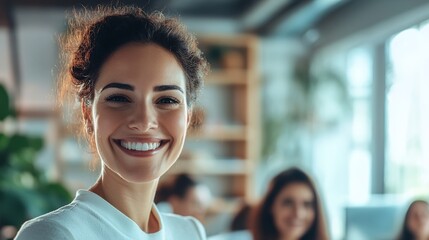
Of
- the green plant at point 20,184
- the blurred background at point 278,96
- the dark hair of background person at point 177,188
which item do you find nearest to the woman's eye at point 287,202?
the dark hair of background person at point 177,188

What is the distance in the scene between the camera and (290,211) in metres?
2.09

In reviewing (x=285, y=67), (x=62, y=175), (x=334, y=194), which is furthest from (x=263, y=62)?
(x=62, y=175)

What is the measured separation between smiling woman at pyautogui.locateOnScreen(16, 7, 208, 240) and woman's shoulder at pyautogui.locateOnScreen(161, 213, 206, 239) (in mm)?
45

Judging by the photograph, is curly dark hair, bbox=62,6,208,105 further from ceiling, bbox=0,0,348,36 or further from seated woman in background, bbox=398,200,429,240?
ceiling, bbox=0,0,348,36

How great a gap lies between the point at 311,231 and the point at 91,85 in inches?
60.6

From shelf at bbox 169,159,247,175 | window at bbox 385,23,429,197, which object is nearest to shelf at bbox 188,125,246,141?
Result: shelf at bbox 169,159,247,175

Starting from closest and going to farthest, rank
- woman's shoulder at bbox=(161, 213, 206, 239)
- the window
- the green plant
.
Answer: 1. woman's shoulder at bbox=(161, 213, 206, 239)
2. the green plant
3. the window

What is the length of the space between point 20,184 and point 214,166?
8.55ft

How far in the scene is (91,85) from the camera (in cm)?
71

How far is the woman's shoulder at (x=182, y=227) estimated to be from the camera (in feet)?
2.67

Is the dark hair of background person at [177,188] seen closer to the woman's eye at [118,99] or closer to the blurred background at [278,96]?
the blurred background at [278,96]

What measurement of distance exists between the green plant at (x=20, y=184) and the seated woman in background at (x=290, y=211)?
3.60ft

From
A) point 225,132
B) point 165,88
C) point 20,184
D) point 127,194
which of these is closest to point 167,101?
point 165,88

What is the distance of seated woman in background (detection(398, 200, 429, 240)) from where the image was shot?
1826 mm
